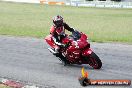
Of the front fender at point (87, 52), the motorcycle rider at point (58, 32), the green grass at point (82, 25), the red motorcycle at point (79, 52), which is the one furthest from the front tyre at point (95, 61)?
the green grass at point (82, 25)

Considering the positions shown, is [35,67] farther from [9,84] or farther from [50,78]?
Result: [9,84]

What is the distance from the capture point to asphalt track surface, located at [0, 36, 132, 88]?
11.4 meters

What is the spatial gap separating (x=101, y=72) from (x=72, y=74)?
910 mm

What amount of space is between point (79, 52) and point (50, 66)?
48.5 inches

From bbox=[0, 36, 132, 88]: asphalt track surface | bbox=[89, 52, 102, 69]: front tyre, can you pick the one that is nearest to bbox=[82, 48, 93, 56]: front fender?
bbox=[89, 52, 102, 69]: front tyre

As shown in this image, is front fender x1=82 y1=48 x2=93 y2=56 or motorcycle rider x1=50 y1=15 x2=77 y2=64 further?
motorcycle rider x1=50 y1=15 x2=77 y2=64

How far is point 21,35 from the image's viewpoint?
2325 centimetres

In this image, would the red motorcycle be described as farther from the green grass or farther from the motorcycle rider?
the green grass

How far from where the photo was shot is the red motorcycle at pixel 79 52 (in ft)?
41.9

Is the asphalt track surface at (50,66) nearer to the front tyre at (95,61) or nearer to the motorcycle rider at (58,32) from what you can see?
the front tyre at (95,61)

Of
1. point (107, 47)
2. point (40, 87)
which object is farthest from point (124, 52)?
point (40, 87)

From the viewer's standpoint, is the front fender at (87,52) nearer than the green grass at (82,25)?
Yes

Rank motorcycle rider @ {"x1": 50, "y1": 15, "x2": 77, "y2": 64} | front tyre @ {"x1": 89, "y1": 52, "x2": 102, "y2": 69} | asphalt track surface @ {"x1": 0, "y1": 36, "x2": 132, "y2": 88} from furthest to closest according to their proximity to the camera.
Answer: motorcycle rider @ {"x1": 50, "y1": 15, "x2": 77, "y2": 64}, front tyre @ {"x1": 89, "y1": 52, "x2": 102, "y2": 69}, asphalt track surface @ {"x1": 0, "y1": 36, "x2": 132, "y2": 88}

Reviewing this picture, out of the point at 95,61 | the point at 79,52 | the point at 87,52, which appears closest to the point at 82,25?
the point at 79,52
